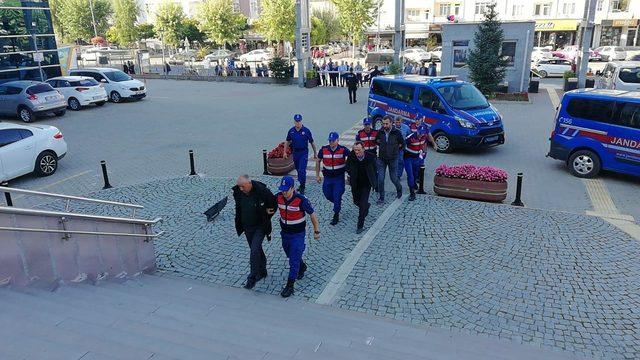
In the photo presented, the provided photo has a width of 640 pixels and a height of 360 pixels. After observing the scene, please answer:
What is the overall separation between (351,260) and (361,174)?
171 centimetres

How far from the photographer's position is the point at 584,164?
11820 mm

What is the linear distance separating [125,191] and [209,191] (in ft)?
6.71

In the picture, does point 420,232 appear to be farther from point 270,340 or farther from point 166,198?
point 166,198

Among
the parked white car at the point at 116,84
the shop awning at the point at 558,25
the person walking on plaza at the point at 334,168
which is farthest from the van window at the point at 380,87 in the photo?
the shop awning at the point at 558,25

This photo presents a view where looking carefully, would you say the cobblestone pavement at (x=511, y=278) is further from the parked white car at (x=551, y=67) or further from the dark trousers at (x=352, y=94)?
the parked white car at (x=551, y=67)

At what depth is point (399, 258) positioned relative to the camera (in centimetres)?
762

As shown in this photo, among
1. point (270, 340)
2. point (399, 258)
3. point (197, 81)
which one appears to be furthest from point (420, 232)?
point (197, 81)

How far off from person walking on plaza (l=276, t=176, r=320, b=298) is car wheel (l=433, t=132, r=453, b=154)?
8.70 meters

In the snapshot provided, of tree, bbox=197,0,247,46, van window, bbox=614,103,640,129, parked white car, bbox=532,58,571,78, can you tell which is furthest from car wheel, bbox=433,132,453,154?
tree, bbox=197,0,247,46

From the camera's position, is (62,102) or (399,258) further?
(62,102)

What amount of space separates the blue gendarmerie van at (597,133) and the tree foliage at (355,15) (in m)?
46.0

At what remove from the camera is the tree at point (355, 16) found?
55.1m

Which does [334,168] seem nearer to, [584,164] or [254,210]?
[254,210]

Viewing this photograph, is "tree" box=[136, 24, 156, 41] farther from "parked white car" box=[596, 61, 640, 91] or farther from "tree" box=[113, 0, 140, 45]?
"parked white car" box=[596, 61, 640, 91]
